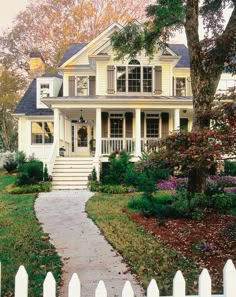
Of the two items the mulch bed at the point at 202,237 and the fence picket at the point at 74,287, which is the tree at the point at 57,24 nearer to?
the mulch bed at the point at 202,237

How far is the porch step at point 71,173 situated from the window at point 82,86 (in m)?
4.97

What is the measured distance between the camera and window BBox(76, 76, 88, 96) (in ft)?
71.9

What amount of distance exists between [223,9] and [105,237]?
852 cm

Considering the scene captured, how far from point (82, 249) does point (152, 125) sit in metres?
15.8

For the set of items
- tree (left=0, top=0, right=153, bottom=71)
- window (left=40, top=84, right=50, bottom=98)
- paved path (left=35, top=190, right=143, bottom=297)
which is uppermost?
tree (left=0, top=0, right=153, bottom=71)

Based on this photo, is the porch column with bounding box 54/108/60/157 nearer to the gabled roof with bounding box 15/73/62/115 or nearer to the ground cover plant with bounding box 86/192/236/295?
the gabled roof with bounding box 15/73/62/115

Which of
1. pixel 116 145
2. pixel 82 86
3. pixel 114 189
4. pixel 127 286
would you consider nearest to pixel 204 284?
pixel 127 286

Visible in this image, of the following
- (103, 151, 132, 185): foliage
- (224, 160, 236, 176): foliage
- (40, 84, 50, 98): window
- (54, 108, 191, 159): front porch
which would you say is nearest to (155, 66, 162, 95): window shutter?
(54, 108, 191, 159): front porch

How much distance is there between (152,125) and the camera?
21.9m

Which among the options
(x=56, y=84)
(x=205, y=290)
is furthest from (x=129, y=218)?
(x=56, y=84)

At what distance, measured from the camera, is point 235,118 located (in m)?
5.61

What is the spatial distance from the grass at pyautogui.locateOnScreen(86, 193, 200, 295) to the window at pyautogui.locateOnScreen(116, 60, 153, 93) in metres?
11.5

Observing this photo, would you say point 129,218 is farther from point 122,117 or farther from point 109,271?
point 122,117


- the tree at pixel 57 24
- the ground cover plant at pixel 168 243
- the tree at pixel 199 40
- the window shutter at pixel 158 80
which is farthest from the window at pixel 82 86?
the tree at pixel 57 24
